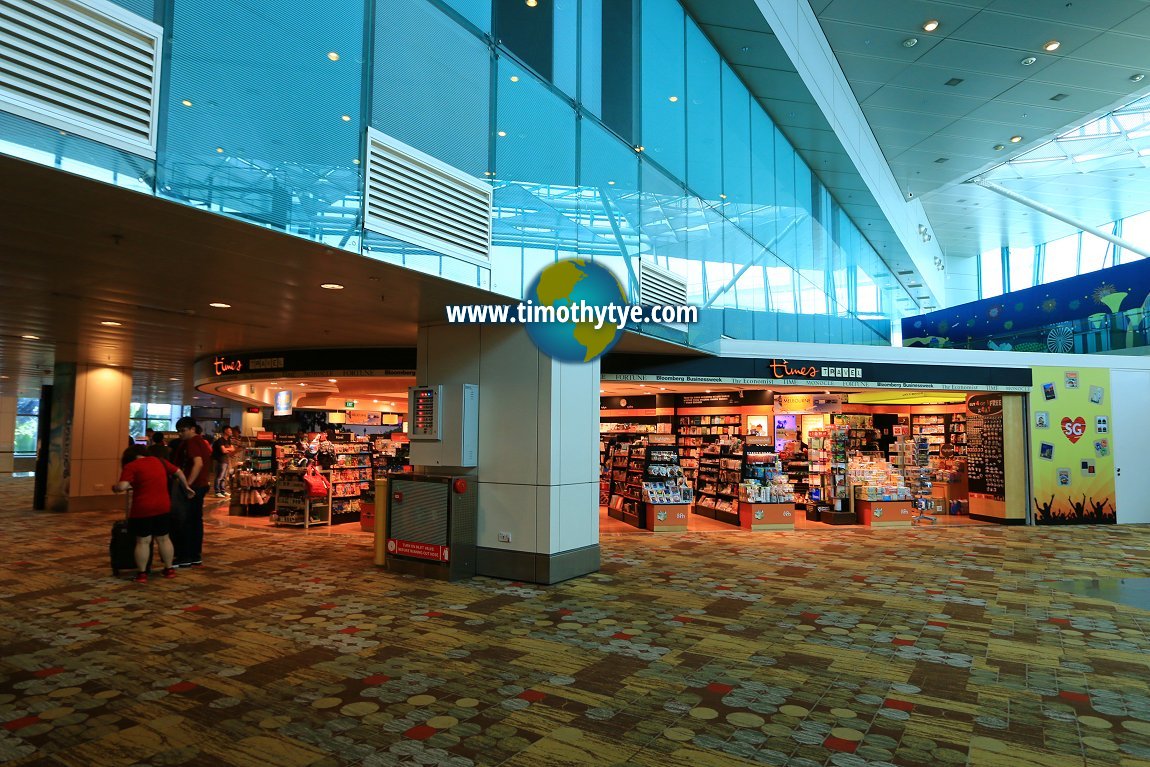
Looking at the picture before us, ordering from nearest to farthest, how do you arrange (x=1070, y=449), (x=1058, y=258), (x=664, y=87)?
(x=664, y=87) < (x=1070, y=449) < (x=1058, y=258)

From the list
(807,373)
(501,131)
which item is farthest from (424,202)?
(807,373)

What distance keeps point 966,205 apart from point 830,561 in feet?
67.9

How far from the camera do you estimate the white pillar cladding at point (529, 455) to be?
6988mm

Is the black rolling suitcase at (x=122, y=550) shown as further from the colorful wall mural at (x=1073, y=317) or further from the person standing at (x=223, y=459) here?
the colorful wall mural at (x=1073, y=317)

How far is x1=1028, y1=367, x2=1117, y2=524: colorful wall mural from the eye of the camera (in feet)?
42.4

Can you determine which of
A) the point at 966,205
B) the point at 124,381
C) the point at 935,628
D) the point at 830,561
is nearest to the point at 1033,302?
the point at 966,205

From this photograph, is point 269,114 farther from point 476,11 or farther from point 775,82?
point 775,82

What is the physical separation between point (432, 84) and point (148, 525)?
523 cm

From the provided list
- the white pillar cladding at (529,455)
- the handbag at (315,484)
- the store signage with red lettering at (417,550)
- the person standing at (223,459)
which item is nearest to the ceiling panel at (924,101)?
the white pillar cladding at (529,455)

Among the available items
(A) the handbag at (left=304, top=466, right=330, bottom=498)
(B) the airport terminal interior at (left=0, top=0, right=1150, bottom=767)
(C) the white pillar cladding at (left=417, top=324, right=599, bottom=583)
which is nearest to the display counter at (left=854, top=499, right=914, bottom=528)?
(B) the airport terminal interior at (left=0, top=0, right=1150, bottom=767)

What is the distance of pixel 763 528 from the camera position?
11.4 m

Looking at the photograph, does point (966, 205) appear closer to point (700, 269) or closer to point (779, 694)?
point (700, 269)

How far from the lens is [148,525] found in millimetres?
6852

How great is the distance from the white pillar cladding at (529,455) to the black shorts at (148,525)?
10.2 ft
